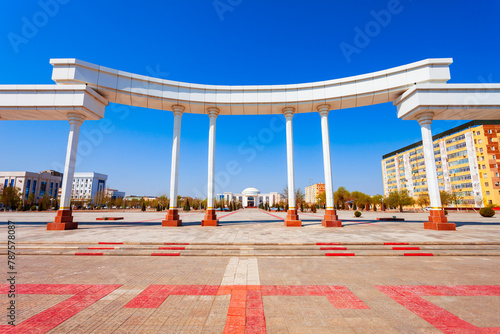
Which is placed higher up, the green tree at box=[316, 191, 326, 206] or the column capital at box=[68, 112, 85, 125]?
the column capital at box=[68, 112, 85, 125]

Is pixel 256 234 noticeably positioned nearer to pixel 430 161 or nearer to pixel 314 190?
pixel 430 161

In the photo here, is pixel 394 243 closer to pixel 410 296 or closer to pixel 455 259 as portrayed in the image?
pixel 455 259

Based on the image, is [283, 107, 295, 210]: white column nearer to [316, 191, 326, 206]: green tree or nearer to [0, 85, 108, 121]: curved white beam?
[0, 85, 108, 121]: curved white beam

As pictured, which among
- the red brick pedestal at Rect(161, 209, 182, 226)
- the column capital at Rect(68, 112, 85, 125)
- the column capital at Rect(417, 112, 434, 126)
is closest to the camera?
the column capital at Rect(417, 112, 434, 126)

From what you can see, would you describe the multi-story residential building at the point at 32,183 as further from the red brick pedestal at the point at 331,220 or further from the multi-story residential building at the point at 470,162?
the multi-story residential building at the point at 470,162

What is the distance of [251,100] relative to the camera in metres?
16.6

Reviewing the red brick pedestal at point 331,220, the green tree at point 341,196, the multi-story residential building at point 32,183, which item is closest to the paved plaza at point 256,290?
the red brick pedestal at point 331,220

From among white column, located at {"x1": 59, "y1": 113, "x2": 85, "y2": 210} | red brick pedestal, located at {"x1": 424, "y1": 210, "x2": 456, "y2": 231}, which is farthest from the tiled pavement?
white column, located at {"x1": 59, "y1": 113, "x2": 85, "y2": 210}

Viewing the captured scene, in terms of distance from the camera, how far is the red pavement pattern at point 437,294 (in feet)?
10.9

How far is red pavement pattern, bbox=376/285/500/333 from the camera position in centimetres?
331

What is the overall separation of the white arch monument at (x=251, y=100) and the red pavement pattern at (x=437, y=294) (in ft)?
34.4

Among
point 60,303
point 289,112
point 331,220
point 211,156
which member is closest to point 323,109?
point 289,112

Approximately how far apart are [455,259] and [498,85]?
44.8 feet

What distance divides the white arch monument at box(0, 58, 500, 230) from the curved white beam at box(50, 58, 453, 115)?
56mm
